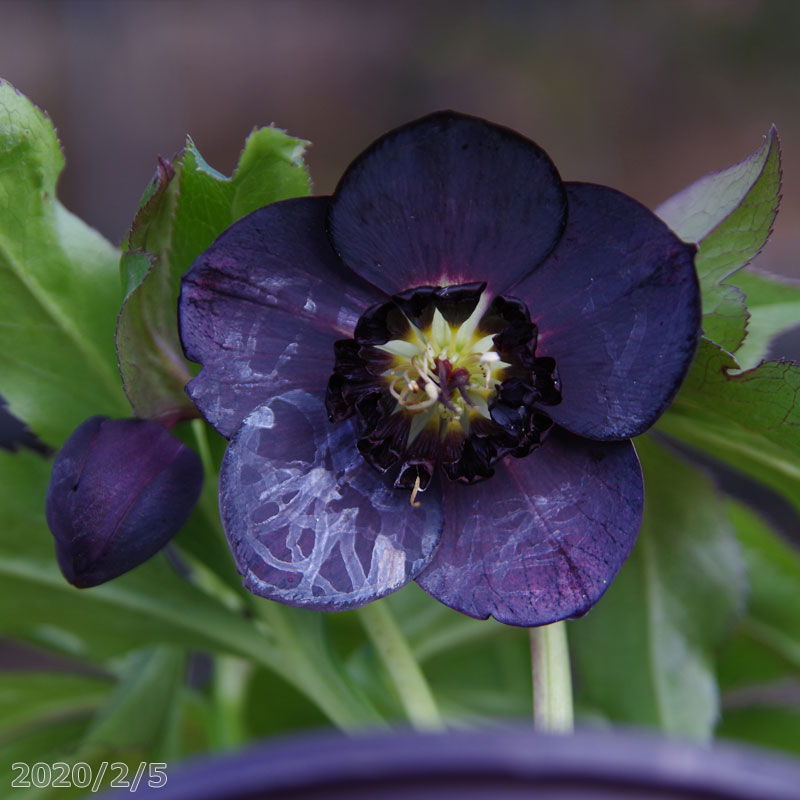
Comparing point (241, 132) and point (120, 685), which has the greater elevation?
point (120, 685)

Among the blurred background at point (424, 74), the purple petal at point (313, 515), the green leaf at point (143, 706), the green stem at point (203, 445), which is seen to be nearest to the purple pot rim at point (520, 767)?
the purple petal at point (313, 515)

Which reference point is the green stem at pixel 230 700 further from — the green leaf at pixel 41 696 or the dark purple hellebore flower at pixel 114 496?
the dark purple hellebore flower at pixel 114 496

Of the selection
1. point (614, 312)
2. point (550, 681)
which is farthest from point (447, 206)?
Result: point (550, 681)

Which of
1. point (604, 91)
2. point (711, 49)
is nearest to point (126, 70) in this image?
point (604, 91)

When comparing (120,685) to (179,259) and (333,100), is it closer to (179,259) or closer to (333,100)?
(179,259)

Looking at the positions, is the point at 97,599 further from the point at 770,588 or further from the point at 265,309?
the point at 770,588
